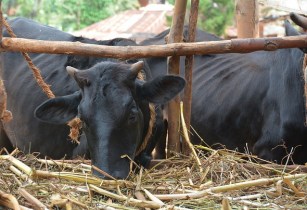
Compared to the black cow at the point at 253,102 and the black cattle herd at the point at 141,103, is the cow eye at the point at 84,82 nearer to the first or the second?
the black cattle herd at the point at 141,103

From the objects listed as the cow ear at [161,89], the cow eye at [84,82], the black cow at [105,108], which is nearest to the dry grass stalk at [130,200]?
the black cow at [105,108]

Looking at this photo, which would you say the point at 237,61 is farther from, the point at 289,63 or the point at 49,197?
the point at 49,197

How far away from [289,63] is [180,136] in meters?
1.39

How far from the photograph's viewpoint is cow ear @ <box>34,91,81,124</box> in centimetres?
490

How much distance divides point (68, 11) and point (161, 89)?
73.4ft

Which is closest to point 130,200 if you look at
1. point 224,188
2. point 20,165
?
point 224,188

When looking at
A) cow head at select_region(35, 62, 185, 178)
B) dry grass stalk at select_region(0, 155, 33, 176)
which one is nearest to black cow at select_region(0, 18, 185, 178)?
cow head at select_region(35, 62, 185, 178)

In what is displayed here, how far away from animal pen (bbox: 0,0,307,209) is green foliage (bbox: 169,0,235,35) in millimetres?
10480

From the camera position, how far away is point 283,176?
3.94 metres

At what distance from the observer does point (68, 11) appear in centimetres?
2659

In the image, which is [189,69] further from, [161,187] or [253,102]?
[161,187]

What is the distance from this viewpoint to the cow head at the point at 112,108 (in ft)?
14.3

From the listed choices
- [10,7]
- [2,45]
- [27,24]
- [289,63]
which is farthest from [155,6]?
[2,45]

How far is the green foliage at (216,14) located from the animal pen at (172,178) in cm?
1048
